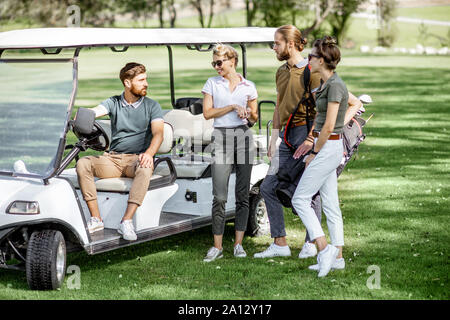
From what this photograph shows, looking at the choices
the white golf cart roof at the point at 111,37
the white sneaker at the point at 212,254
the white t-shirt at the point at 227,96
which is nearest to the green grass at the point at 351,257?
the white sneaker at the point at 212,254

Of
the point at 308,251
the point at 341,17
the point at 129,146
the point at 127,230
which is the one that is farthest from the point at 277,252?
the point at 341,17

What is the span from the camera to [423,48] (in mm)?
40125

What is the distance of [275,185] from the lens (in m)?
5.45

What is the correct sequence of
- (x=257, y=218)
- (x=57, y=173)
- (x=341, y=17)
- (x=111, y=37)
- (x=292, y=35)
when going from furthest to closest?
(x=341, y=17) < (x=257, y=218) < (x=292, y=35) < (x=111, y=37) < (x=57, y=173)

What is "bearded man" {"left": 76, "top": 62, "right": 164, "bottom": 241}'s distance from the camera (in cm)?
516

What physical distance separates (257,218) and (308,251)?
76 centimetres

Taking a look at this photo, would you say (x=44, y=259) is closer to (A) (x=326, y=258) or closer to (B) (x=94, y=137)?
(B) (x=94, y=137)

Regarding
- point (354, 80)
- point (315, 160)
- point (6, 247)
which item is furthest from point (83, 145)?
point (354, 80)

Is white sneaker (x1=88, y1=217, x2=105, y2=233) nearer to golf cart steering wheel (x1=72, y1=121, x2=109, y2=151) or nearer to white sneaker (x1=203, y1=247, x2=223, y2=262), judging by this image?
golf cart steering wheel (x1=72, y1=121, x2=109, y2=151)

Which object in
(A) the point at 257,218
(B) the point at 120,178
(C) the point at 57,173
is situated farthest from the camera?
(A) the point at 257,218

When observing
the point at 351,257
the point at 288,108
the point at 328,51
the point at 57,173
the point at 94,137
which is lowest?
the point at 351,257

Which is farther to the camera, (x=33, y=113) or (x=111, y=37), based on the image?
(x=33, y=113)

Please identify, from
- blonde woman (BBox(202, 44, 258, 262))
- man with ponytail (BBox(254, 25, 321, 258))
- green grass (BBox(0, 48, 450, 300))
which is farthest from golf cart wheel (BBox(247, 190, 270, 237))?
blonde woman (BBox(202, 44, 258, 262))
